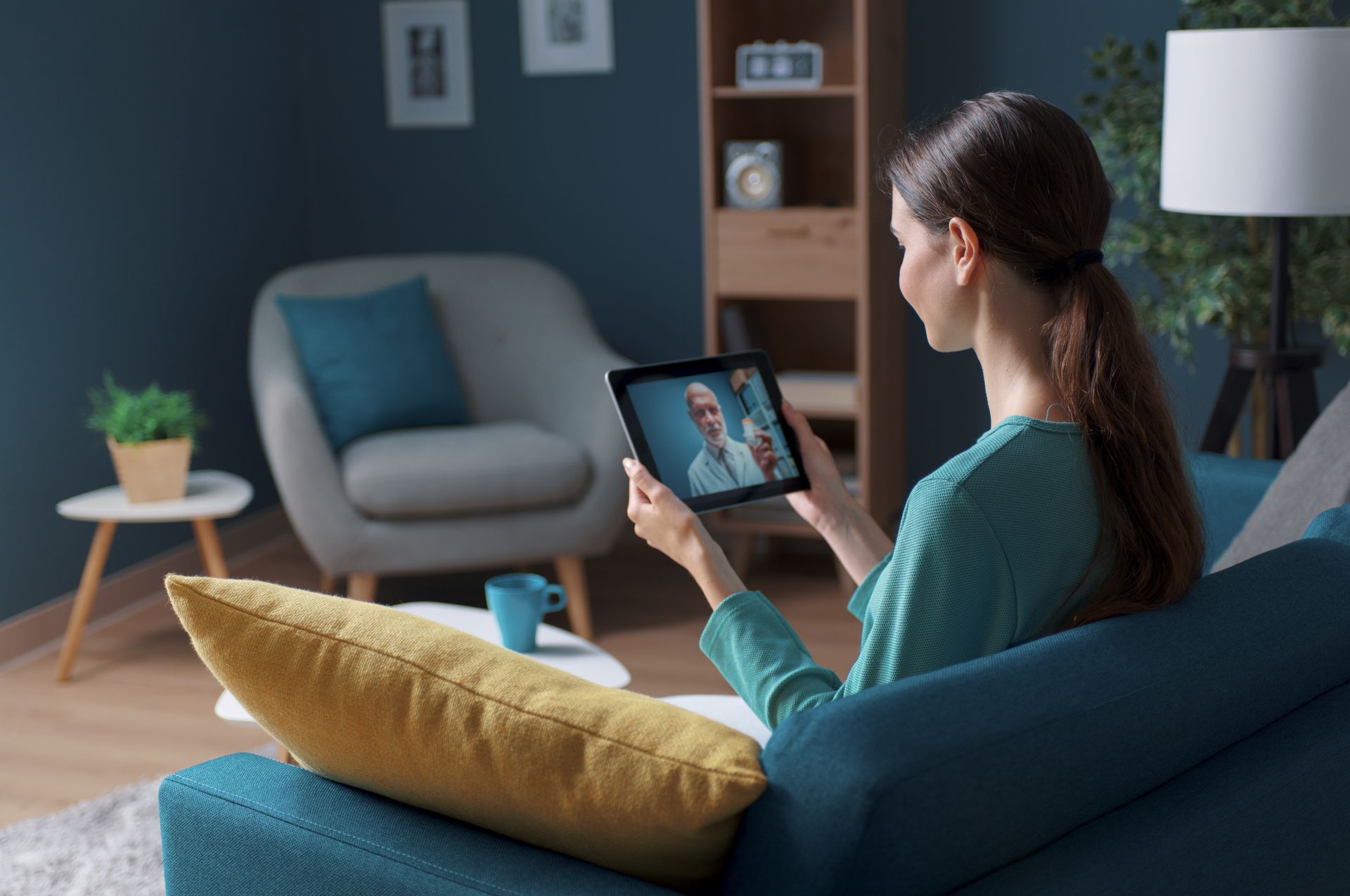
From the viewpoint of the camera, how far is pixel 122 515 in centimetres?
319

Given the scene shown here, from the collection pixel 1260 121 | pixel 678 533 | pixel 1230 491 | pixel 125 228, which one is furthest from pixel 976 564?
pixel 125 228

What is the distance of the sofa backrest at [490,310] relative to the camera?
3.89 meters

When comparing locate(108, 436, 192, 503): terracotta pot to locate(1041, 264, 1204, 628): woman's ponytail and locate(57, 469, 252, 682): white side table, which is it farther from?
locate(1041, 264, 1204, 628): woman's ponytail

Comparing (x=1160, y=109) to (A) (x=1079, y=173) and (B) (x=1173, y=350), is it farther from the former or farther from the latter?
(A) (x=1079, y=173)

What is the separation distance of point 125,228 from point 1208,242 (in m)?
2.76

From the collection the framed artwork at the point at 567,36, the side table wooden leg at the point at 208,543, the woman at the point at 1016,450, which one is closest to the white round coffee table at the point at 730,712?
the woman at the point at 1016,450

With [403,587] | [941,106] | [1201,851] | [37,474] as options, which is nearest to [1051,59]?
[941,106]

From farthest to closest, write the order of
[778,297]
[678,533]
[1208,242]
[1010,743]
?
[778,297] → [1208,242] → [678,533] → [1010,743]

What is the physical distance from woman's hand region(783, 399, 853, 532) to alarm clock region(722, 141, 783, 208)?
207 cm

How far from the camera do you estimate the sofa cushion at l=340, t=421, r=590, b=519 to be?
333 centimetres

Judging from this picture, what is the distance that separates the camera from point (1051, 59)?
3.94 m

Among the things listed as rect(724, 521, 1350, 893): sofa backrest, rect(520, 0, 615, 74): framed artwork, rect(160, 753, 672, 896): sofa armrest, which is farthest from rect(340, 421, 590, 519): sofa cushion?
rect(724, 521, 1350, 893): sofa backrest

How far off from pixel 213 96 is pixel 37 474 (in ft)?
4.18

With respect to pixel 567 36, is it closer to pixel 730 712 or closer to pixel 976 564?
pixel 730 712
